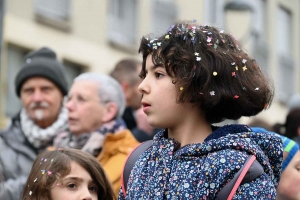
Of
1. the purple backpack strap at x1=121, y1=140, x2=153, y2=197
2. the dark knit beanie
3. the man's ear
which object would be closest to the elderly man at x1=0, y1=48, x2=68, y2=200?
the dark knit beanie

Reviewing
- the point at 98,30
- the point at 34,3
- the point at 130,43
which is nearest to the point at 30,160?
the point at 34,3

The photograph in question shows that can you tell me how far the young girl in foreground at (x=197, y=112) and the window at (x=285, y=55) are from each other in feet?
68.8

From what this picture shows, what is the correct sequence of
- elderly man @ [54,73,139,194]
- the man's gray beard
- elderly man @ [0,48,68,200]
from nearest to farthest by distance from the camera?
elderly man @ [54,73,139,194] < elderly man @ [0,48,68,200] < the man's gray beard

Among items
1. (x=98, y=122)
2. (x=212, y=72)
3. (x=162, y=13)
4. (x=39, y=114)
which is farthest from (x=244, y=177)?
(x=162, y=13)

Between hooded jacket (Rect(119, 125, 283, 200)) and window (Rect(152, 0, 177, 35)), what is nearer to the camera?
hooded jacket (Rect(119, 125, 283, 200))

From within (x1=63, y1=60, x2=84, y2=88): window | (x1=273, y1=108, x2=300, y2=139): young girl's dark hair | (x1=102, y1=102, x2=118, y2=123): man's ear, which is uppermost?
(x1=102, y1=102, x2=118, y2=123): man's ear

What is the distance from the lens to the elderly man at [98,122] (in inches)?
211

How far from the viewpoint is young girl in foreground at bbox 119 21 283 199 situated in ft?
11.5

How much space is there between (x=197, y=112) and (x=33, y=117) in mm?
2506

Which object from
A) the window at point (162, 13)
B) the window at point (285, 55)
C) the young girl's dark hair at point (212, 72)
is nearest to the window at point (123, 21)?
the window at point (162, 13)

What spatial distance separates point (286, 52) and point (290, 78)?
808mm

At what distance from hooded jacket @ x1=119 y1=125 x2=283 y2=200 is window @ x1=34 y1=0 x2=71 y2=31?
1170cm

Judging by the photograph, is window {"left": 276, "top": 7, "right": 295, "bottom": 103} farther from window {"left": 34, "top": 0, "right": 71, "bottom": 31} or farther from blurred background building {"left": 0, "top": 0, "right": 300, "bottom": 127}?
window {"left": 34, "top": 0, "right": 71, "bottom": 31}

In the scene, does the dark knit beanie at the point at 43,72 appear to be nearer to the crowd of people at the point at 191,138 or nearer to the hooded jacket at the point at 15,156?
the hooded jacket at the point at 15,156
